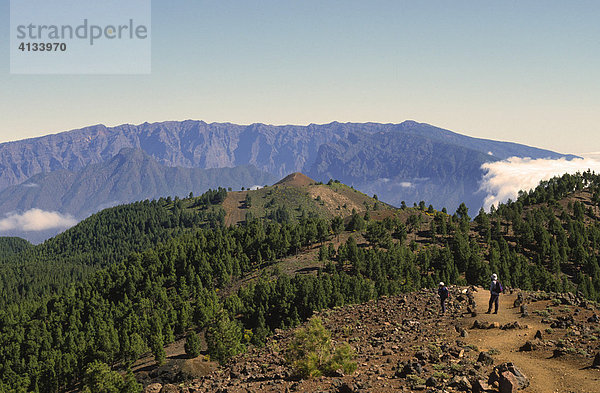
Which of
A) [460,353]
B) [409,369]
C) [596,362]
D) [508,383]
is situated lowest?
[409,369]

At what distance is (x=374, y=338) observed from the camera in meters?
43.7

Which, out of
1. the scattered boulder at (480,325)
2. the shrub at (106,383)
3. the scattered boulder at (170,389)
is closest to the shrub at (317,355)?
the scattered boulder at (170,389)

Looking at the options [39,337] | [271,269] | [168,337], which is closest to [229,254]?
[271,269]

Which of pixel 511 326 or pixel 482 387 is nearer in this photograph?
pixel 482 387

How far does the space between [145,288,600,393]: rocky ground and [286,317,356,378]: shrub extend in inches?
31.8

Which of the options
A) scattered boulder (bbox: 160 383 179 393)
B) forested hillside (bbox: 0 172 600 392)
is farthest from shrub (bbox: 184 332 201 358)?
scattered boulder (bbox: 160 383 179 393)

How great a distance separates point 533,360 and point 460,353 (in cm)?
495

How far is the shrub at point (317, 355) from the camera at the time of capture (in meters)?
32.8

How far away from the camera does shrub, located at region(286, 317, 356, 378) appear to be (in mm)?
32844

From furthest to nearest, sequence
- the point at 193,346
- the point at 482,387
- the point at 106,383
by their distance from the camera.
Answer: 1. the point at 193,346
2. the point at 106,383
3. the point at 482,387

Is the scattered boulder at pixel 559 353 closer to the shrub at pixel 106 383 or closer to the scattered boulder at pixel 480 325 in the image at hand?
the scattered boulder at pixel 480 325

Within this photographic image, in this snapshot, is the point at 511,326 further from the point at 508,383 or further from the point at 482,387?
the point at 482,387

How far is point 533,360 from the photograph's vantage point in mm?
30609

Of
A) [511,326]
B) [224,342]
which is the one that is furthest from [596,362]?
[224,342]
